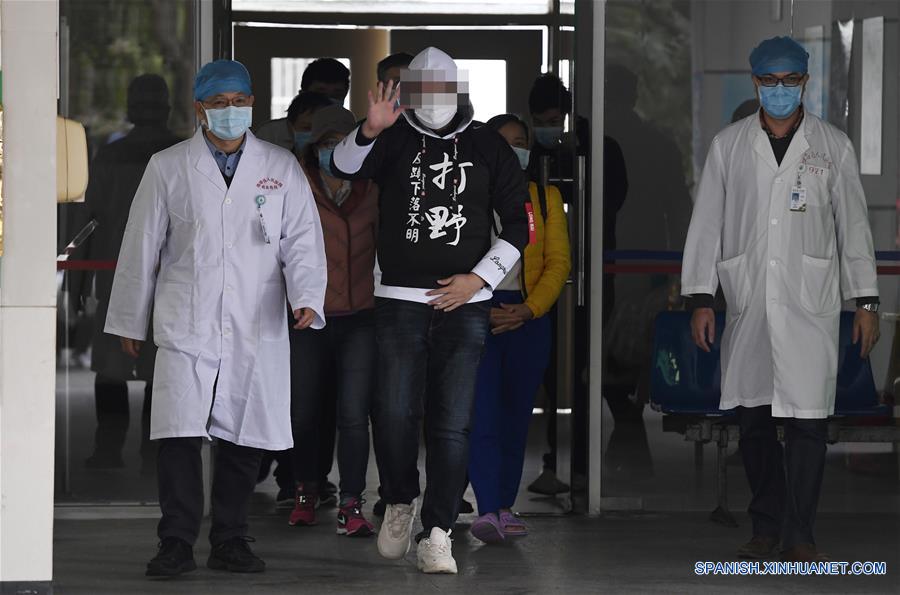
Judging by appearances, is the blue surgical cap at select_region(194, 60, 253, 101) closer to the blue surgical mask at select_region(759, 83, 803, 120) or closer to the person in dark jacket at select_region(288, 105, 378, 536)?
the person in dark jacket at select_region(288, 105, 378, 536)

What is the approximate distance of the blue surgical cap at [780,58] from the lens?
585 centimetres

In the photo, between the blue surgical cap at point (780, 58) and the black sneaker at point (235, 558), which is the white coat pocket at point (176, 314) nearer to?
the black sneaker at point (235, 558)

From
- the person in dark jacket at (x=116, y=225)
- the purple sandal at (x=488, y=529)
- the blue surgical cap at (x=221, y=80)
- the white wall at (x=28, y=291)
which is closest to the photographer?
the white wall at (x=28, y=291)

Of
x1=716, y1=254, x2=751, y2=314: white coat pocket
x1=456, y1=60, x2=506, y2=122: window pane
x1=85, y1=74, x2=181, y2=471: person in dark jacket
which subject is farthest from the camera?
x1=456, y1=60, x2=506, y2=122: window pane

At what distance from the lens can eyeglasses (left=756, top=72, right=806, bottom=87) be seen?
586 centimetres

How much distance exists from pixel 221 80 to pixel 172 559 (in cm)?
169

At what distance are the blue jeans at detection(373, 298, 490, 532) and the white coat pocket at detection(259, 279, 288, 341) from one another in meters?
0.34

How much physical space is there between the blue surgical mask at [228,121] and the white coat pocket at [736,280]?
1.86m

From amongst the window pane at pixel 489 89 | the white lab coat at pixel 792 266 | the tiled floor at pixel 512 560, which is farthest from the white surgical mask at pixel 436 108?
the tiled floor at pixel 512 560

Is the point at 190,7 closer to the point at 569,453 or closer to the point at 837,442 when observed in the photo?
the point at 569,453

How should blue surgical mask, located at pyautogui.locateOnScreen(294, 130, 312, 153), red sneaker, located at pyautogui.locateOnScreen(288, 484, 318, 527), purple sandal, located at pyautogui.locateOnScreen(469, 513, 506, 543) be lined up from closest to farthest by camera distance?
1. purple sandal, located at pyautogui.locateOnScreen(469, 513, 506, 543)
2. red sneaker, located at pyautogui.locateOnScreen(288, 484, 318, 527)
3. blue surgical mask, located at pyautogui.locateOnScreen(294, 130, 312, 153)

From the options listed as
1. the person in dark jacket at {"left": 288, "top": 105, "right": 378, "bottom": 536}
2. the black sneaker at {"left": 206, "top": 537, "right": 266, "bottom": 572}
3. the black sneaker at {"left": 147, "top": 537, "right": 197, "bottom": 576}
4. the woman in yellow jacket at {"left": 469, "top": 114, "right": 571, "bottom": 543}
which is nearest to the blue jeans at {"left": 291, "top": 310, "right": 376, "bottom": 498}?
the person in dark jacket at {"left": 288, "top": 105, "right": 378, "bottom": 536}

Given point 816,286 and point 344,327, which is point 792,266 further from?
point 344,327

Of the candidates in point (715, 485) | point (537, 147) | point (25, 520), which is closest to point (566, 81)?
point (537, 147)
